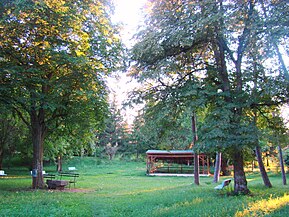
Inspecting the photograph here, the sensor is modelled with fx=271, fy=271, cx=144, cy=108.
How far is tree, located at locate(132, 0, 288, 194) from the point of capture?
867 centimetres

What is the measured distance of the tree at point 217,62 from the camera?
8673 mm

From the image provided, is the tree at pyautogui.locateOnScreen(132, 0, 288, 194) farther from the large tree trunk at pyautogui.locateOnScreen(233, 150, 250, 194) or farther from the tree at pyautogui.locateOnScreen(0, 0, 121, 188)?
the tree at pyautogui.locateOnScreen(0, 0, 121, 188)

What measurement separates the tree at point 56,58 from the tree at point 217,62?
124 inches

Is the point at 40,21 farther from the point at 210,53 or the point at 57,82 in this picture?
the point at 210,53

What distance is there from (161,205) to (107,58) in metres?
8.69

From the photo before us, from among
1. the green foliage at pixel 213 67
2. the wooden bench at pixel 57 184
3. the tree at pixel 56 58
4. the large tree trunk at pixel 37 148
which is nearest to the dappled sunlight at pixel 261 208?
the green foliage at pixel 213 67

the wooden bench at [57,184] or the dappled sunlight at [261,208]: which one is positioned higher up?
the dappled sunlight at [261,208]

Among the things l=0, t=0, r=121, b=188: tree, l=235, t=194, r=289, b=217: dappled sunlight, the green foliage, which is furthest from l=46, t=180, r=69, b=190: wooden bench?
l=235, t=194, r=289, b=217: dappled sunlight

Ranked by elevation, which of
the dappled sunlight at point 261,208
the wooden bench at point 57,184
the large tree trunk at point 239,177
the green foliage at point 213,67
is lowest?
the wooden bench at point 57,184

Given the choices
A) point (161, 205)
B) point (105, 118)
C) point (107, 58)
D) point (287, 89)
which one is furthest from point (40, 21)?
point (287, 89)

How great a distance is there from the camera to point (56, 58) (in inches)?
470

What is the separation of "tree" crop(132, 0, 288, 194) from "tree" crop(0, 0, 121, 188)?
3.15 meters

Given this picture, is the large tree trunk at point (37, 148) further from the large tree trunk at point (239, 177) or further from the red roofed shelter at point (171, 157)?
the red roofed shelter at point (171, 157)

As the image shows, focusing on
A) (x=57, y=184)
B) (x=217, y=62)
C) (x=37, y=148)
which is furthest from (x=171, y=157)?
(x=217, y=62)
